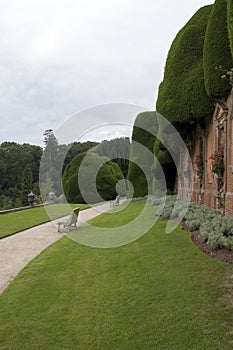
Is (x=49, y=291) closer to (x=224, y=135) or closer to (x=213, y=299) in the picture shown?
(x=213, y=299)

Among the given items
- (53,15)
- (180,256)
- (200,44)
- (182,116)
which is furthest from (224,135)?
(53,15)

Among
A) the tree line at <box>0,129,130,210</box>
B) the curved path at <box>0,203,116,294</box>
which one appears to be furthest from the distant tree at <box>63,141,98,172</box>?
the curved path at <box>0,203,116,294</box>

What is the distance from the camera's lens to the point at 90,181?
32.2 metres

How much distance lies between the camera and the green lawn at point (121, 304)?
3457 mm

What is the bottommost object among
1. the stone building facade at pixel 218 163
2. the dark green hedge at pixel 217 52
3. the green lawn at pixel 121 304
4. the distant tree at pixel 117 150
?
the green lawn at pixel 121 304

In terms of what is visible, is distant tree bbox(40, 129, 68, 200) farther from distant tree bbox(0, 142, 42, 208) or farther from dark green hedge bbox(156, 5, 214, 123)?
dark green hedge bbox(156, 5, 214, 123)

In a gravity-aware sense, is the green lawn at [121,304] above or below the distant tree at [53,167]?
below

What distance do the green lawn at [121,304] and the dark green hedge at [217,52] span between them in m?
5.20

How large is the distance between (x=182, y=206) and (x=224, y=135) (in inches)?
134

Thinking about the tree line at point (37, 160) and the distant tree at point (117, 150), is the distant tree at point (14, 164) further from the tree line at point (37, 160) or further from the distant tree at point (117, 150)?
the distant tree at point (117, 150)

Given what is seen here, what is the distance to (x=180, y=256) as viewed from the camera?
6.41 m

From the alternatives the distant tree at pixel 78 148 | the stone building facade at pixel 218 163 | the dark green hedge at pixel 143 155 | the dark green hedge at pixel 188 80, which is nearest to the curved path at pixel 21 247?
the stone building facade at pixel 218 163

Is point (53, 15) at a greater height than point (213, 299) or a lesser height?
greater

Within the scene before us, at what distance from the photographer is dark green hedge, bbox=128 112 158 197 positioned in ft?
85.6
